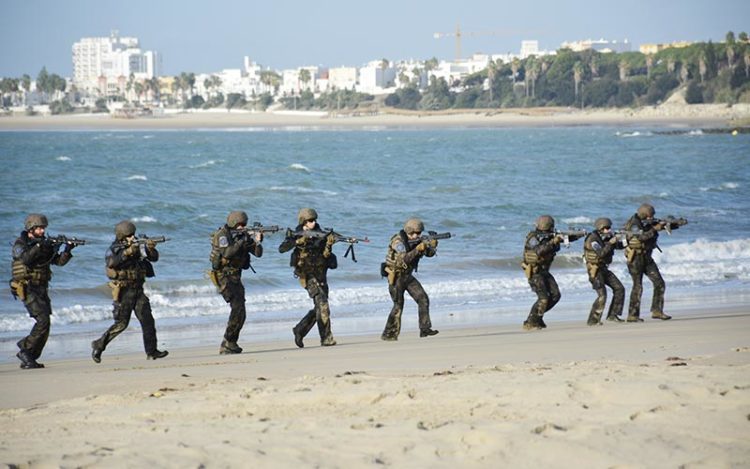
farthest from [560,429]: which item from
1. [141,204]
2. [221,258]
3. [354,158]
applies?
[354,158]

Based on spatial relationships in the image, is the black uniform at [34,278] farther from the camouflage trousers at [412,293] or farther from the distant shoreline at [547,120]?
the distant shoreline at [547,120]

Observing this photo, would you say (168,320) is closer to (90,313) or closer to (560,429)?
(90,313)

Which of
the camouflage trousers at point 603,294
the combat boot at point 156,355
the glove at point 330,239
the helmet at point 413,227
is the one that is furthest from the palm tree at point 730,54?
the combat boot at point 156,355

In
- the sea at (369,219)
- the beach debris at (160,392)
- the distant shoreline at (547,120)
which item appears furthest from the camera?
the distant shoreline at (547,120)

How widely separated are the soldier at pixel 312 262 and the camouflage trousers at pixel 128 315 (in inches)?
66.0

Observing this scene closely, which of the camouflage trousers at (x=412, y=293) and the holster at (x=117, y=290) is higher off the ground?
the holster at (x=117, y=290)

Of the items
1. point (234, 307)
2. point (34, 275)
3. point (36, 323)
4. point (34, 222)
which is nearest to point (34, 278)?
point (34, 275)

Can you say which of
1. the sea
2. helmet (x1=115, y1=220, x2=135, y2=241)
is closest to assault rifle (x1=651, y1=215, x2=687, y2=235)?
the sea

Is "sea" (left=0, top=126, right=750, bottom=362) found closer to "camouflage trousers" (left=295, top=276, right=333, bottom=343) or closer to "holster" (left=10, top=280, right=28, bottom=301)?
"camouflage trousers" (left=295, top=276, right=333, bottom=343)

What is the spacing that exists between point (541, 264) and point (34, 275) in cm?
609

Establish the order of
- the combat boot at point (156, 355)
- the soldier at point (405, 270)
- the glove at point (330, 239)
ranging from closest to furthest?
1. the combat boot at point (156, 355)
2. the glove at point (330, 239)
3. the soldier at point (405, 270)

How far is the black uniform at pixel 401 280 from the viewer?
48.2ft

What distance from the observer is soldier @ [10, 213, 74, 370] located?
12.8m

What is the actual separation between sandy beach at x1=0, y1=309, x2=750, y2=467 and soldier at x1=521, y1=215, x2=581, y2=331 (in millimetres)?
2701
